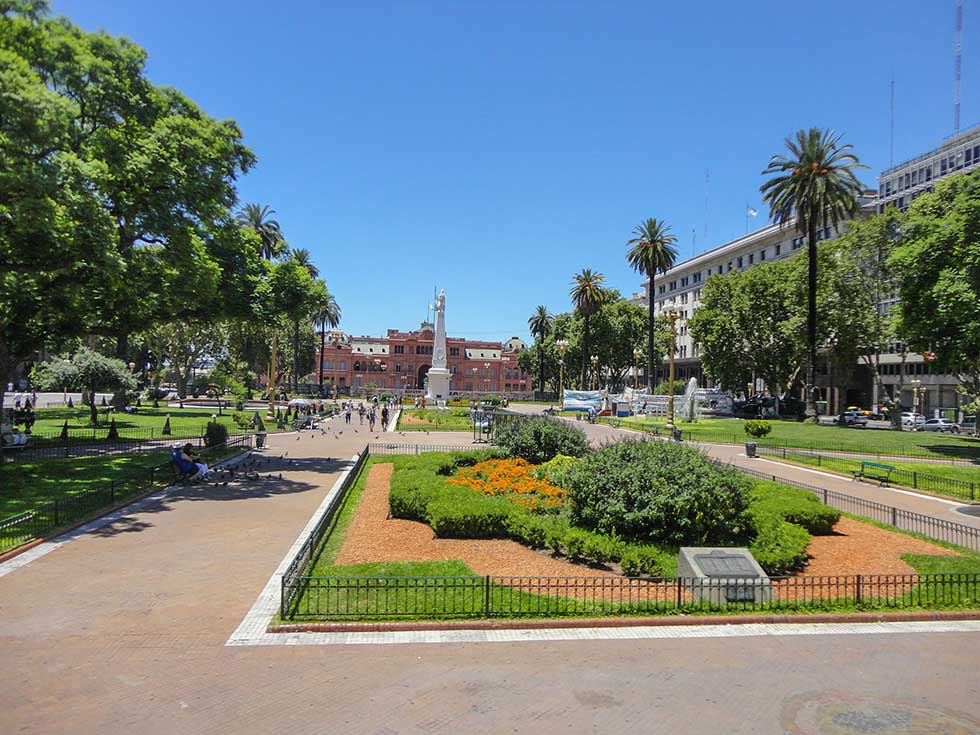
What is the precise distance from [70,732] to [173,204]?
718 inches

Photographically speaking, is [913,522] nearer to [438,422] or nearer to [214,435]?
[214,435]

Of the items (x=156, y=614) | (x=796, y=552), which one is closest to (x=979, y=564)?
(x=796, y=552)

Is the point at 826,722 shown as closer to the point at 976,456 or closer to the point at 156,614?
the point at 156,614

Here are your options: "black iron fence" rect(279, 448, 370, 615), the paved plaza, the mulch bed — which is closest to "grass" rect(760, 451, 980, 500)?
the mulch bed

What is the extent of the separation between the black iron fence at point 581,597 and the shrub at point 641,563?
1.28ft

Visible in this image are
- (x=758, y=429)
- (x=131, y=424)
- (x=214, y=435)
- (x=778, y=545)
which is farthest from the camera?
(x=131, y=424)

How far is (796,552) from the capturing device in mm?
12508

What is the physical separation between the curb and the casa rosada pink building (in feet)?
374

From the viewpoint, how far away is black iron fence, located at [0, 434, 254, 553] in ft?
43.2

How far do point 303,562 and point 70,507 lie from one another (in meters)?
8.11

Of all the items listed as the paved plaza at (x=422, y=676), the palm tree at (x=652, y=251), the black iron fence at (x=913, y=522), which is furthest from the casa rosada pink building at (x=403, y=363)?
the paved plaza at (x=422, y=676)

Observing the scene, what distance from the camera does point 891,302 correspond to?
61094 millimetres

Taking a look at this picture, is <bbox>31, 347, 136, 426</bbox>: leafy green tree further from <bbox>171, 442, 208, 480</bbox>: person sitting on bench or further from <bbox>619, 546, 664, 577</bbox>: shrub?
<bbox>619, 546, 664, 577</bbox>: shrub

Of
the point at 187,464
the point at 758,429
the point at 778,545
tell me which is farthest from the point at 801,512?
the point at 758,429
